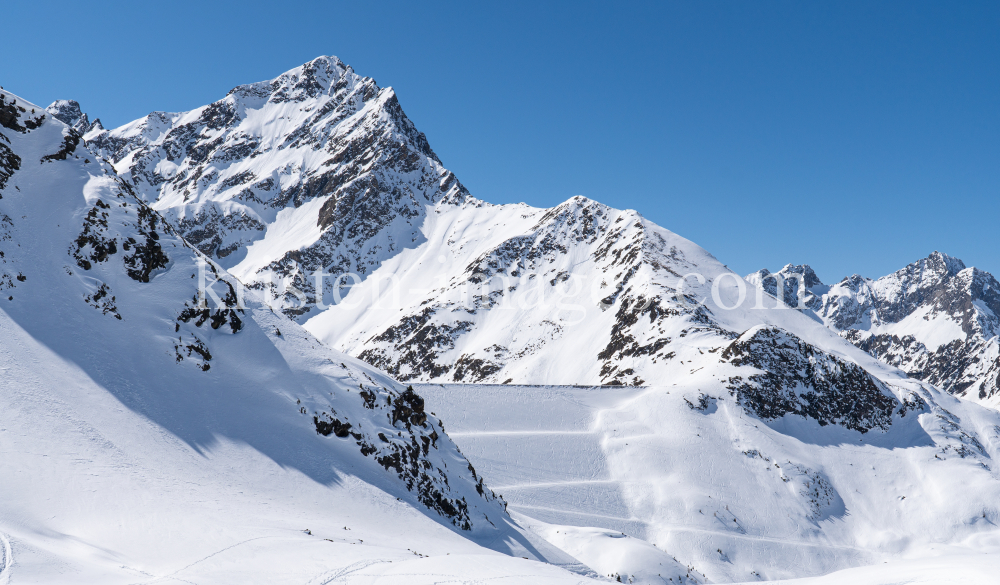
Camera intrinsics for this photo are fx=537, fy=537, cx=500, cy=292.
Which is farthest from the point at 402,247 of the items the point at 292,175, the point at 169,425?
the point at 169,425

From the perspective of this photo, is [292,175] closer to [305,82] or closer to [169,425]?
[305,82]

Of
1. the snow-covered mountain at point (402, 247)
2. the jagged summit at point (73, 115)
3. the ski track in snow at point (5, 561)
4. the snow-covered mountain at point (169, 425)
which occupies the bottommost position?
the ski track in snow at point (5, 561)

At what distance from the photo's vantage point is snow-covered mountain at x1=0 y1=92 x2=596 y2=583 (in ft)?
36.6

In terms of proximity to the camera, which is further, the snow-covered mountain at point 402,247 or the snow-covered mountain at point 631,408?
the snow-covered mountain at point 402,247

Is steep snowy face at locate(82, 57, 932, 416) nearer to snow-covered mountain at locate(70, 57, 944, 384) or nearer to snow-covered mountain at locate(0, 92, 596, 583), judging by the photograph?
snow-covered mountain at locate(70, 57, 944, 384)

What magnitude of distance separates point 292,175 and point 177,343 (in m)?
148

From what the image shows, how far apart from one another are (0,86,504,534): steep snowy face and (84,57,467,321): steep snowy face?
98712 mm

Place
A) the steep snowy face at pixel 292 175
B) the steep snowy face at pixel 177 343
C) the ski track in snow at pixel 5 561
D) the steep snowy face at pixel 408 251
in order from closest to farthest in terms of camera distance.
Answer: the ski track in snow at pixel 5 561
the steep snowy face at pixel 177 343
the steep snowy face at pixel 408 251
the steep snowy face at pixel 292 175

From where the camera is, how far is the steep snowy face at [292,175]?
132250 mm

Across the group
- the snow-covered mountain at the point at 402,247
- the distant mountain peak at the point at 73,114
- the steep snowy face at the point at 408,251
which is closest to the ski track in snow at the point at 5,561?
the steep snowy face at the point at 408,251

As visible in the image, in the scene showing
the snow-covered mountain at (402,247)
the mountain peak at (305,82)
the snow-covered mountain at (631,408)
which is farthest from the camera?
the mountain peak at (305,82)

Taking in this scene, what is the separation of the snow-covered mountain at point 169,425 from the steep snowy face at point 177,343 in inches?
2.9

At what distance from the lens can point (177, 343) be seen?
19.1 metres

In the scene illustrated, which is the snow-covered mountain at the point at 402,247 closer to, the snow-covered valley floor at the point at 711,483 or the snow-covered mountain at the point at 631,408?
the snow-covered mountain at the point at 631,408
